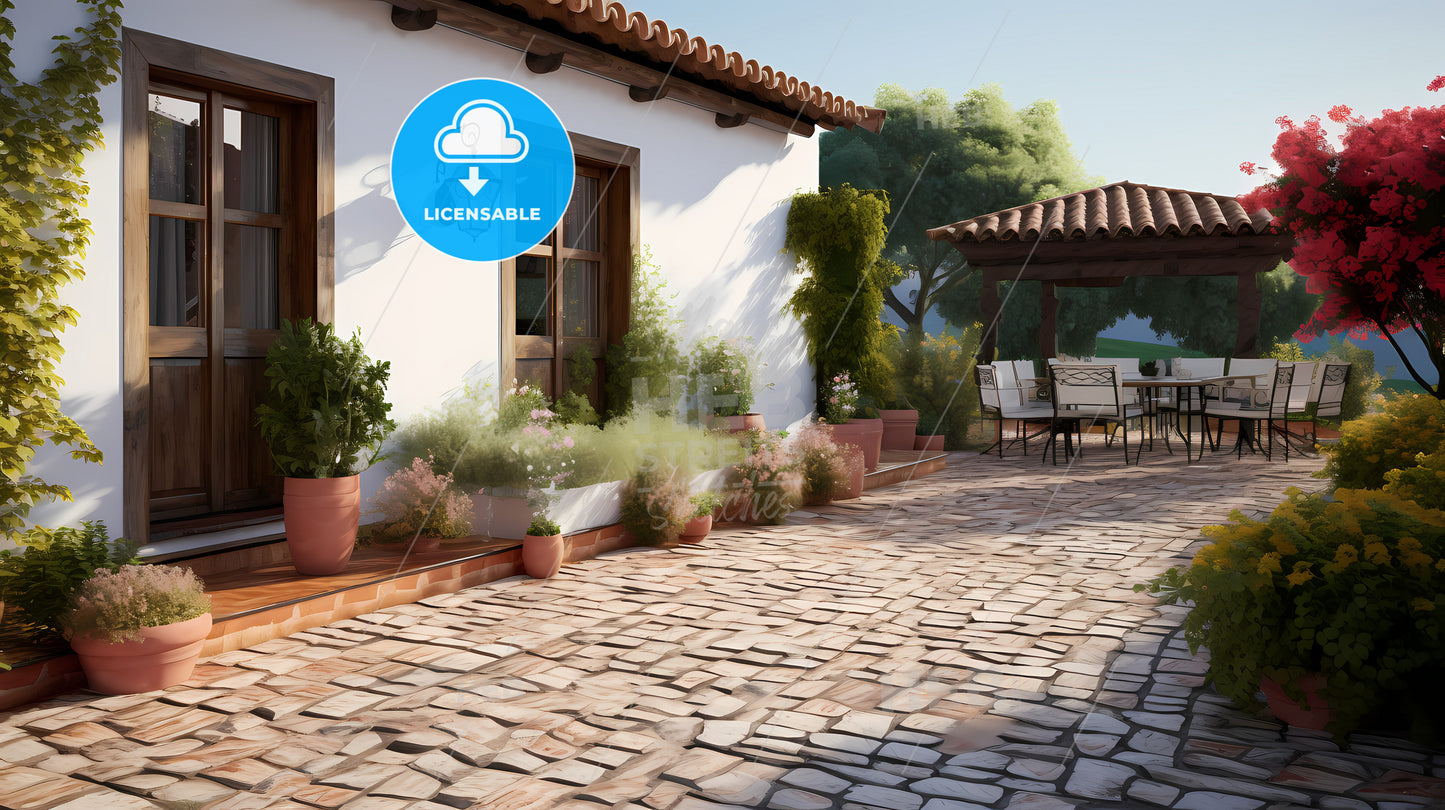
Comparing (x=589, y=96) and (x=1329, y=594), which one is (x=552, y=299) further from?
(x=1329, y=594)

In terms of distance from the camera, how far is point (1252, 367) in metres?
12.6

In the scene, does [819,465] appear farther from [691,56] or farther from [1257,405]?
[1257,405]

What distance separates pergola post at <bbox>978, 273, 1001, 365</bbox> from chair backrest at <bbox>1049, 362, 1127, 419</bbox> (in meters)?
2.38

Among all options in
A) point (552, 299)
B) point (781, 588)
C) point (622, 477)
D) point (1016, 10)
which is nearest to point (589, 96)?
point (552, 299)

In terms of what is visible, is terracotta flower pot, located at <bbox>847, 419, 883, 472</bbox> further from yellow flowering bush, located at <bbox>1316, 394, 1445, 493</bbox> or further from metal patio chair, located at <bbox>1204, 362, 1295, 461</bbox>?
metal patio chair, located at <bbox>1204, 362, 1295, 461</bbox>

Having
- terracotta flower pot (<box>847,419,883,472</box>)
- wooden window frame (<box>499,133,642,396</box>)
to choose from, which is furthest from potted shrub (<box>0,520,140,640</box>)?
terracotta flower pot (<box>847,419,883,472</box>)

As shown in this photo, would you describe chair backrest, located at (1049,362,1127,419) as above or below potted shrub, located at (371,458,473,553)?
above

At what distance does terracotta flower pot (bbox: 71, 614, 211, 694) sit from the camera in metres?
3.63

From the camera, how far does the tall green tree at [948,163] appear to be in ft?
74.1

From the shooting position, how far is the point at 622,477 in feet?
21.9

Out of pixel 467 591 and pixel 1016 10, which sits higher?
pixel 1016 10

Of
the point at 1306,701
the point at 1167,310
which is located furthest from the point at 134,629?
the point at 1167,310

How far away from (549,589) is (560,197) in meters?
3.36

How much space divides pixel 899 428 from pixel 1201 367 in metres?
5.36
